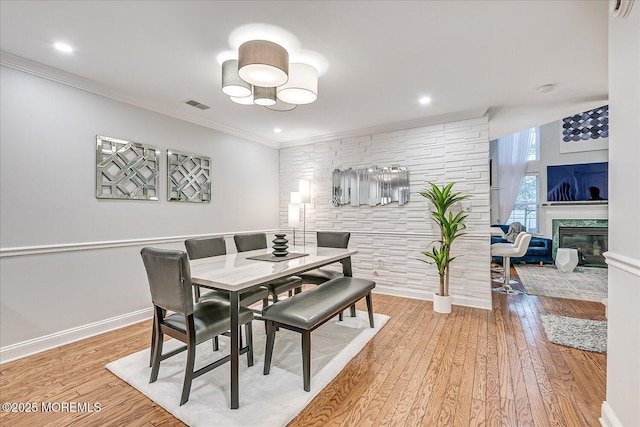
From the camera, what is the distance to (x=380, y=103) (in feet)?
10.9

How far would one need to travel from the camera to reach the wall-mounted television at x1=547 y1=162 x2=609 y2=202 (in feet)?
19.8

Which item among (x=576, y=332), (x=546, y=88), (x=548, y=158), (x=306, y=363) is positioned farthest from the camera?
(x=548, y=158)

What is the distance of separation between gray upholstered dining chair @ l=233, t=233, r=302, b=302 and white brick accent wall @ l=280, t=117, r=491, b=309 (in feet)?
4.93

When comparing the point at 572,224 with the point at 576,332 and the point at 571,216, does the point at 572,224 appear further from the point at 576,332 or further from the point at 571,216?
the point at 576,332

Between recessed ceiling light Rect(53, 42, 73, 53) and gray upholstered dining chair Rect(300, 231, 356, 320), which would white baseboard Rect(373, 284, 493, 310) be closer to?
gray upholstered dining chair Rect(300, 231, 356, 320)

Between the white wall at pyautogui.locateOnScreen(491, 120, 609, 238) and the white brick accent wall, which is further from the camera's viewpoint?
the white wall at pyautogui.locateOnScreen(491, 120, 609, 238)

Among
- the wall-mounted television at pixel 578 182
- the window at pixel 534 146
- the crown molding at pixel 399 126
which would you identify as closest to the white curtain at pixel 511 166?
the window at pixel 534 146

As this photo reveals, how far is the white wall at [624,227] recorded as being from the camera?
4.09 feet

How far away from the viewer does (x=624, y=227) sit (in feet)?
4.48

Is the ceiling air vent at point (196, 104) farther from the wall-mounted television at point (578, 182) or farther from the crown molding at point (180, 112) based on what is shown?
the wall-mounted television at point (578, 182)

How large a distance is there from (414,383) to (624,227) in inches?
59.7

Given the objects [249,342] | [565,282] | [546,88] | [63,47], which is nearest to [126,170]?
[63,47]

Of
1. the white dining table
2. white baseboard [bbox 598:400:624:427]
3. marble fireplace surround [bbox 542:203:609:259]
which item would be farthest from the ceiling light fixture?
marble fireplace surround [bbox 542:203:609:259]

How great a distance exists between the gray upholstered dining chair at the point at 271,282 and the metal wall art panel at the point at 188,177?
0.92m
